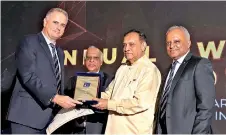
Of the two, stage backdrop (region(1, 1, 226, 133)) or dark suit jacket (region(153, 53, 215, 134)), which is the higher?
stage backdrop (region(1, 1, 226, 133))

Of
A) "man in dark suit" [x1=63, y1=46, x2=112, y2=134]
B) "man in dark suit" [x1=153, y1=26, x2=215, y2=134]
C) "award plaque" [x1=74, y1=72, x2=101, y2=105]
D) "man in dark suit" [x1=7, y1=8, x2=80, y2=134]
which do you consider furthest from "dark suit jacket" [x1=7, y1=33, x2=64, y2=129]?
"man in dark suit" [x1=153, y1=26, x2=215, y2=134]

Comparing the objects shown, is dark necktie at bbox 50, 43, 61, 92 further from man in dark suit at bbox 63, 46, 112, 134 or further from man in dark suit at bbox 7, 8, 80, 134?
man in dark suit at bbox 63, 46, 112, 134

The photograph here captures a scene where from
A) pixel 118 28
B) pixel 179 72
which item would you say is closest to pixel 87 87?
pixel 179 72

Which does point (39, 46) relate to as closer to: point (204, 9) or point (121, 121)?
point (121, 121)

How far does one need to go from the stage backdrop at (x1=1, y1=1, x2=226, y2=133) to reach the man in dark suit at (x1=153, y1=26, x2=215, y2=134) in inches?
52.3

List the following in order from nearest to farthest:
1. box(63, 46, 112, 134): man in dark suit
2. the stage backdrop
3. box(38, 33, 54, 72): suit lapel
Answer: box(38, 33, 54, 72): suit lapel → box(63, 46, 112, 134): man in dark suit → the stage backdrop

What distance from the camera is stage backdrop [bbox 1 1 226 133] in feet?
13.7

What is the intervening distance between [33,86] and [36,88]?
30mm

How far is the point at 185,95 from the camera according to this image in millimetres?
2828

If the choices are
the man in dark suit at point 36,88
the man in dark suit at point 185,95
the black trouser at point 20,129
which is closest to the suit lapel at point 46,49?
the man in dark suit at point 36,88

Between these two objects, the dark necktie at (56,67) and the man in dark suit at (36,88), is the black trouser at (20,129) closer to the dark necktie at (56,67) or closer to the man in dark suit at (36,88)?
the man in dark suit at (36,88)

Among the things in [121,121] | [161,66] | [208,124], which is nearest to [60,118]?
[121,121]

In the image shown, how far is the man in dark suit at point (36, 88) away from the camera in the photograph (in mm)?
2992

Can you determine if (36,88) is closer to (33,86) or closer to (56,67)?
(33,86)
